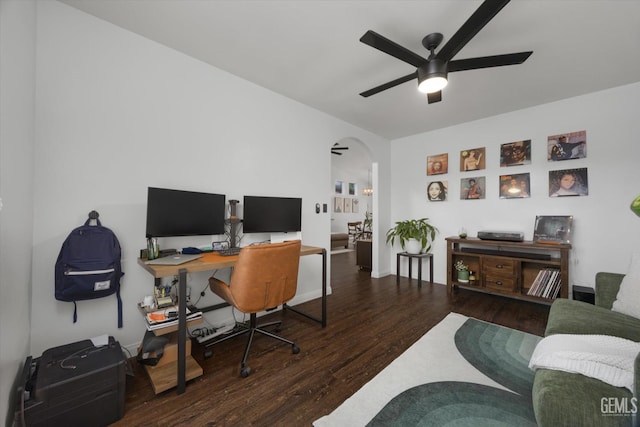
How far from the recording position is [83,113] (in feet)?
5.92

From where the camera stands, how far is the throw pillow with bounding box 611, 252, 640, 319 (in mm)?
1618

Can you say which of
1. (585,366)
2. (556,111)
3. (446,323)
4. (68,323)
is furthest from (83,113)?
(556,111)

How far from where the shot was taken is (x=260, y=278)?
182 cm

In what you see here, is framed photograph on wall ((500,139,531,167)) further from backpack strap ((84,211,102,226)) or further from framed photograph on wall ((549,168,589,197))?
backpack strap ((84,211,102,226))

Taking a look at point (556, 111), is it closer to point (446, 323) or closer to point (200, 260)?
point (446, 323)

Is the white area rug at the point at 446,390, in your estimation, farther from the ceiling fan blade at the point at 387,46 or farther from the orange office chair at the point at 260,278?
the ceiling fan blade at the point at 387,46

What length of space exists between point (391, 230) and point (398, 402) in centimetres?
335

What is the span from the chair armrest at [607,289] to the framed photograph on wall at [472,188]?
198 centimetres

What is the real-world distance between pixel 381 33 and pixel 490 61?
34.1 inches

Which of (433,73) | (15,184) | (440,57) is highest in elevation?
(440,57)

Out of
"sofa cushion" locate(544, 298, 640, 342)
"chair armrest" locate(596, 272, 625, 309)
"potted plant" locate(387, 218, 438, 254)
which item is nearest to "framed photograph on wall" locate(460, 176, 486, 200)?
"potted plant" locate(387, 218, 438, 254)

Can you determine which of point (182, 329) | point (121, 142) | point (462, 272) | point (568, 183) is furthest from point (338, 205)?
point (182, 329)

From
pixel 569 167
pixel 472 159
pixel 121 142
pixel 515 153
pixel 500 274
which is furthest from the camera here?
pixel 472 159

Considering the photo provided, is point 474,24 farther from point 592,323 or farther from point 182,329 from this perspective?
point 182,329
